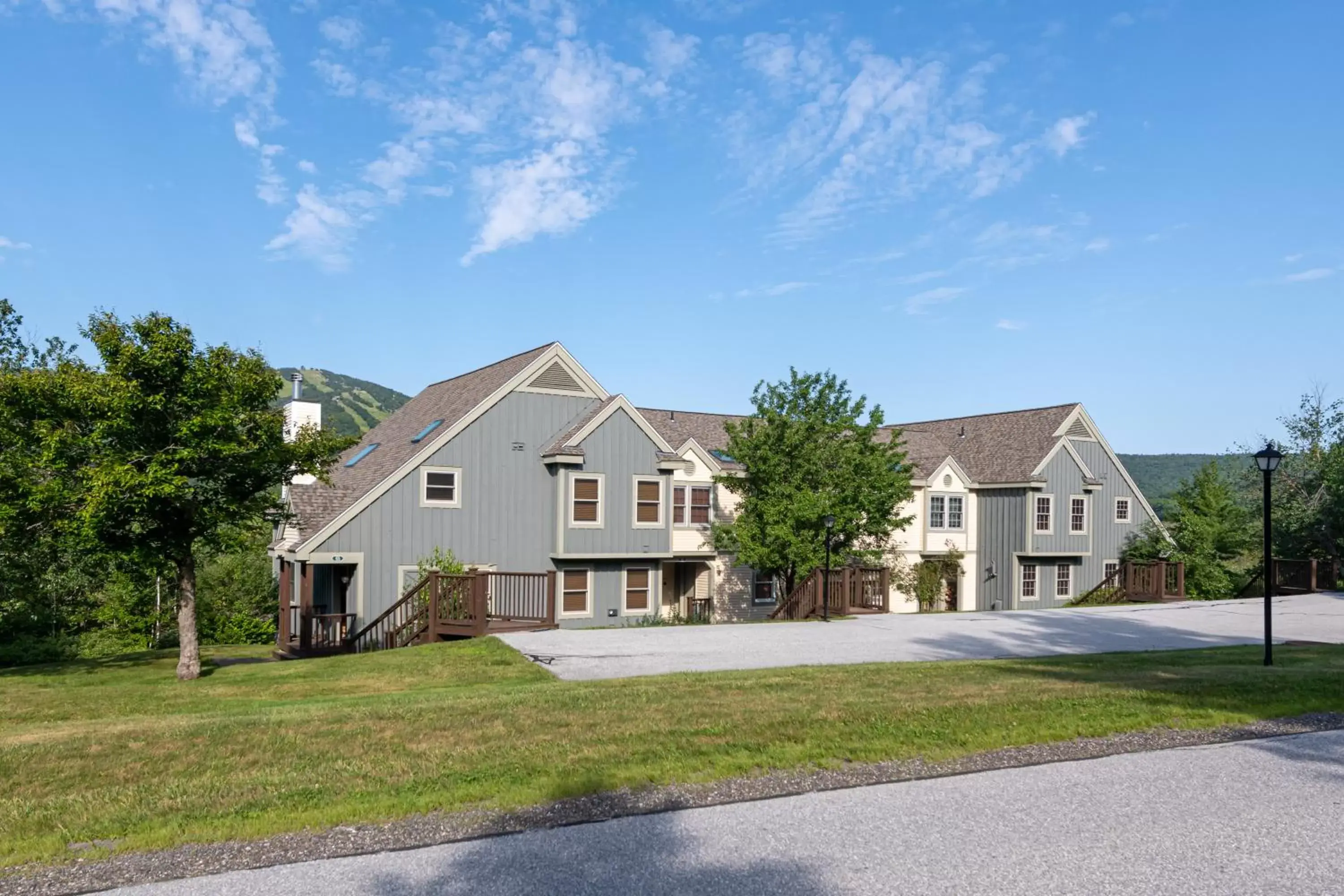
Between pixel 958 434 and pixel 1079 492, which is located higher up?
pixel 958 434

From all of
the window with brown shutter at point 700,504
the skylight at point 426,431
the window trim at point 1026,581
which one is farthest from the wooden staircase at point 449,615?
the window trim at point 1026,581

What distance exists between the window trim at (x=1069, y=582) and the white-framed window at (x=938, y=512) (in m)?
5.24

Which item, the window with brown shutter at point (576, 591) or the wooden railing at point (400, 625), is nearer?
the wooden railing at point (400, 625)

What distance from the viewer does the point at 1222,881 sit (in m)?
5.72

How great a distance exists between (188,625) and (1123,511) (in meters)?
35.1

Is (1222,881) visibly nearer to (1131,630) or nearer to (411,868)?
(411,868)

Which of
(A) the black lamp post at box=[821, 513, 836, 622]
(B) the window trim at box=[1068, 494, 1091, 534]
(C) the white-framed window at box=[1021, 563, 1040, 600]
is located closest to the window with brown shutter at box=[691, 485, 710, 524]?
(A) the black lamp post at box=[821, 513, 836, 622]

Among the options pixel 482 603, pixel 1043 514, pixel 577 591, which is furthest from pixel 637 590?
pixel 1043 514

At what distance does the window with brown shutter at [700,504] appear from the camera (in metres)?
29.4

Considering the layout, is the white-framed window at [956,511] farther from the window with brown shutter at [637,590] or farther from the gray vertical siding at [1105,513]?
the window with brown shutter at [637,590]

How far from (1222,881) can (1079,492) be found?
1325 inches

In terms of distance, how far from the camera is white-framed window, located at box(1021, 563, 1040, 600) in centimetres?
3569

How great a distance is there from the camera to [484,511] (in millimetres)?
25156

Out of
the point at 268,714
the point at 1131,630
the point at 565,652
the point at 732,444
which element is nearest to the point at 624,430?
the point at 732,444
